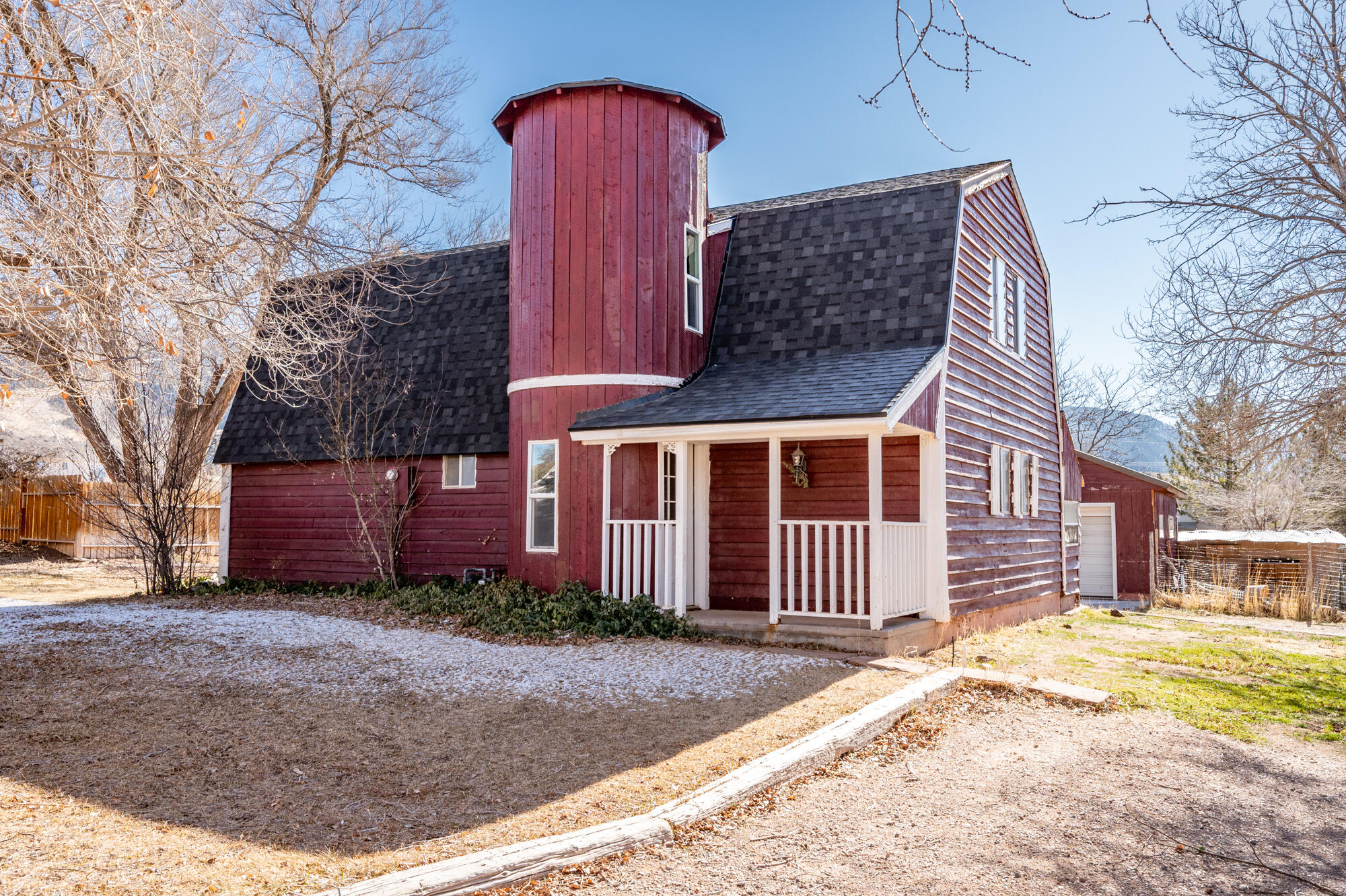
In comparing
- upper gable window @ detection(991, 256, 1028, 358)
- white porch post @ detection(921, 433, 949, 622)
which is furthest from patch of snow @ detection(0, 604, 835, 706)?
upper gable window @ detection(991, 256, 1028, 358)

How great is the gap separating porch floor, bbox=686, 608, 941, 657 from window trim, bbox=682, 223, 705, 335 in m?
3.80

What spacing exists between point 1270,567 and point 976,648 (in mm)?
14870

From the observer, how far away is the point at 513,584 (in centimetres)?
1142

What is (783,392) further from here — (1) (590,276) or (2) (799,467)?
(1) (590,276)

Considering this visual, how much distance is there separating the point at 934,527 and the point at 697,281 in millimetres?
4387

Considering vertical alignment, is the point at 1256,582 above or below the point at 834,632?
below

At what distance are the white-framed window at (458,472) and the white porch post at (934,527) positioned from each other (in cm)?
642

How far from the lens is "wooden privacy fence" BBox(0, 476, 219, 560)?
845 inches

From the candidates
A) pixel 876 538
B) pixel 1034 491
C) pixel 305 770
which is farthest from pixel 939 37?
pixel 1034 491

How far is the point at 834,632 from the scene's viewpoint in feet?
31.2

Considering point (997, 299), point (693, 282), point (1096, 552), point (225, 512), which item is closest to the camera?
point (693, 282)

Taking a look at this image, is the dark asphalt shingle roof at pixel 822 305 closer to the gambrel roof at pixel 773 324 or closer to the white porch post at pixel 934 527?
the gambrel roof at pixel 773 324

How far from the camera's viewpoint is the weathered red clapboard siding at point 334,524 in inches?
524

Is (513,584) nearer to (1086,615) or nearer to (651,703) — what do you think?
(651,703)
